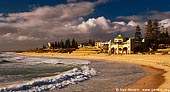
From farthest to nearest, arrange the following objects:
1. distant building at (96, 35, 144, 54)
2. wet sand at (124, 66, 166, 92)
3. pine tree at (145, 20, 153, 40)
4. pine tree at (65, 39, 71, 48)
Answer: pine tree at (65, 39, 71, 48) < pine tree at (145, 20, 153, 40) < distant building at (96, 35, 144, 54) < wet sand at (124, 66, 166, 92)

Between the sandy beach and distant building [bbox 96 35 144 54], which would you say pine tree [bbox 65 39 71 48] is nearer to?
distant building [bbox 96 35 144 54]

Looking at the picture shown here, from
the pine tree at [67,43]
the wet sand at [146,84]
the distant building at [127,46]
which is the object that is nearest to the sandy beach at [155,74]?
the wet sand at [146,84]

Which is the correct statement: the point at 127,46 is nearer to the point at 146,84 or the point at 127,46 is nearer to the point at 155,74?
the point at 155,74

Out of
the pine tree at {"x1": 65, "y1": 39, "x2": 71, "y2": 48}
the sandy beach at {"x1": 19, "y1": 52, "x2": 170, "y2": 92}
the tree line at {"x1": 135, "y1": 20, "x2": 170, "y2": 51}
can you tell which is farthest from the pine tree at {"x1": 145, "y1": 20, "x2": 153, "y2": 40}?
the pine tree at {"x1": 65, "y1": 39, "x2": 71, "y2": 48}

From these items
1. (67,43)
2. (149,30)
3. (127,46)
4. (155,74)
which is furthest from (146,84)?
(67,43)

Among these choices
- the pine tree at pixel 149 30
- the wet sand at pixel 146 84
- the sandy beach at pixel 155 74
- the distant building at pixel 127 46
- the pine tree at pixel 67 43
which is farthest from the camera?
the pine tree at pixel 67 43

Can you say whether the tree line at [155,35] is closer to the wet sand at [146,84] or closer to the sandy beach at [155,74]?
the sandy beach at [155,74]

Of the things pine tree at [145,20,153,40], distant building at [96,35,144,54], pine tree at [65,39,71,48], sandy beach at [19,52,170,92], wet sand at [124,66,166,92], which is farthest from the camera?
pine tree at [65,39,71,48]

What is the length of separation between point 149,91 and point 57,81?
8127mm

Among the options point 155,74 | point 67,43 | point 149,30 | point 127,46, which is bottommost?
point 155,74

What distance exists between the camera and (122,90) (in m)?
17.0

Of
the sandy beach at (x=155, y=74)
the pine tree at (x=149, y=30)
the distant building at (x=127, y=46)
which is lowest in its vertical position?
the sandy beach at (x=155, y=74)

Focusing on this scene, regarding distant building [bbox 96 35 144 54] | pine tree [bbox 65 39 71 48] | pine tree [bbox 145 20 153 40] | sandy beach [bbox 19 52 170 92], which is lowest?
sandy beach [bbox 19 52 170 92]

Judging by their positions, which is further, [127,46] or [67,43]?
[67,43]
